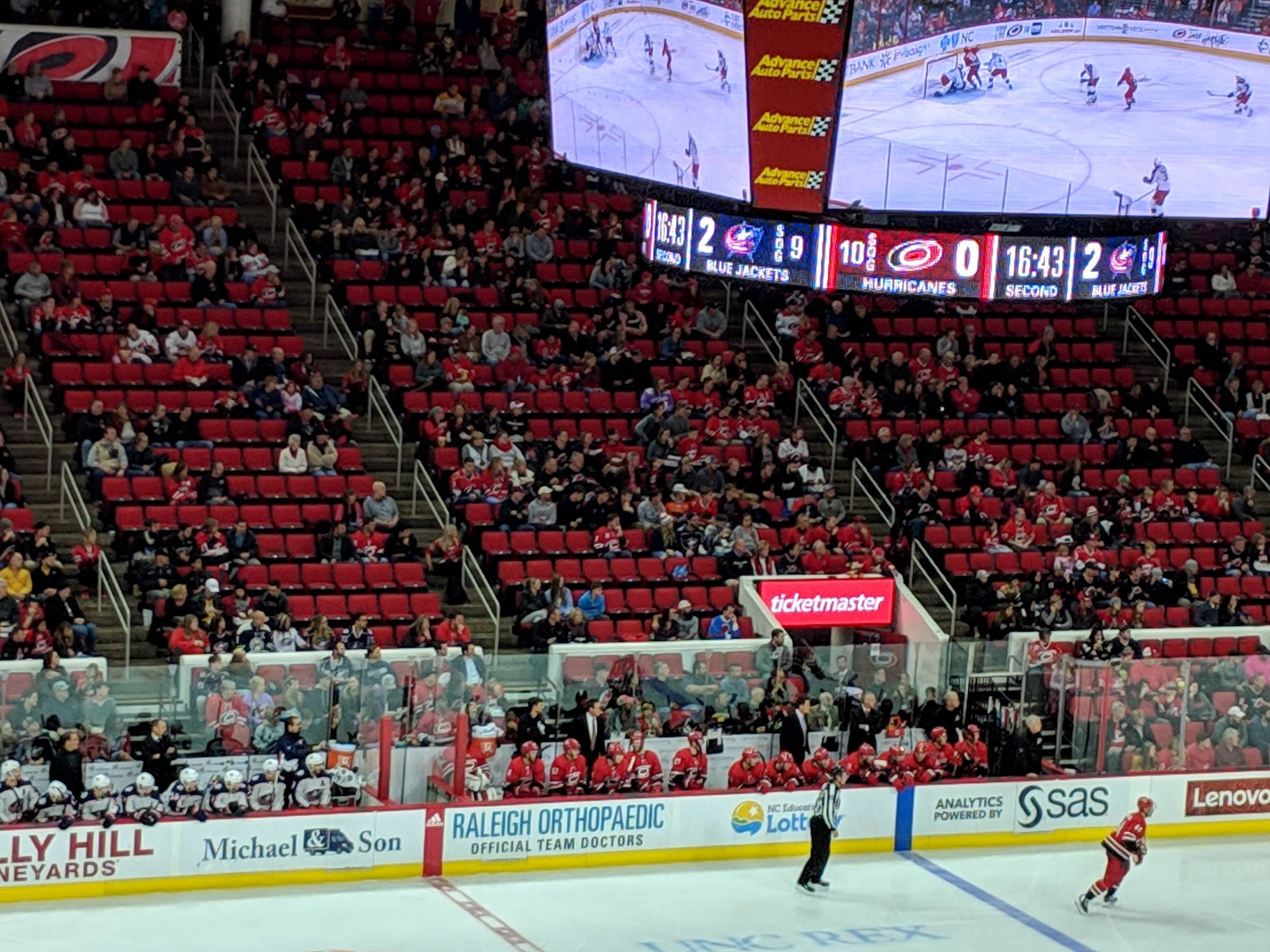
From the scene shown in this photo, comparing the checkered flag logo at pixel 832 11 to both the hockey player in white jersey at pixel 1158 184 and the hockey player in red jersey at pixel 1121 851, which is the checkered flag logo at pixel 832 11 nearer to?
the hockey player in white jersey at pixel 1158 184

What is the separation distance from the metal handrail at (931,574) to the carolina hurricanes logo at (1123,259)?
16.5ft

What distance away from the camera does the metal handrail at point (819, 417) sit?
2955cm

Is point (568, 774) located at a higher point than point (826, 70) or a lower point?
lower

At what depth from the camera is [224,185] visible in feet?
99.6

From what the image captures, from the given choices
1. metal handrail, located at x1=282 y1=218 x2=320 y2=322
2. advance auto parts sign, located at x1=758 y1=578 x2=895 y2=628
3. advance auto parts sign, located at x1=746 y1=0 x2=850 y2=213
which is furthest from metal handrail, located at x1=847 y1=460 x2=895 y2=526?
metal handrail, located at x1=282 y1=218 x2=320 y2=322

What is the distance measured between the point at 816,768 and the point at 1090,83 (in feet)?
24.9

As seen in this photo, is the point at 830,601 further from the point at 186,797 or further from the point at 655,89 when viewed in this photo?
the point at 186,797

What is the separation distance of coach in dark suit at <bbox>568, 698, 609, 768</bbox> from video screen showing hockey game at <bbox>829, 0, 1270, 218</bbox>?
18.9 ft

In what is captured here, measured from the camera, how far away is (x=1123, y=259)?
23969 mm

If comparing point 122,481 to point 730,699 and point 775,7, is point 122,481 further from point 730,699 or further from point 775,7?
point 775,7

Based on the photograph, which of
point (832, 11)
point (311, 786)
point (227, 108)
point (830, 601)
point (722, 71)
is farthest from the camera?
point (227, 108)

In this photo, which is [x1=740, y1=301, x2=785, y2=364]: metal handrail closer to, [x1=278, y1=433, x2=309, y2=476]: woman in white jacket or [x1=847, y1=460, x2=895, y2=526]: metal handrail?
[x1=847, y1=460, x2=895, y2=526]: metal handrail

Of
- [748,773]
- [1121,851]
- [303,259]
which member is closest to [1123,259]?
[1121,851]

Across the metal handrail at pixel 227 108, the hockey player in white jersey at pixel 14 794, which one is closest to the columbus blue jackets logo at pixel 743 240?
the hockey player in white jersey at pixel 14 794
